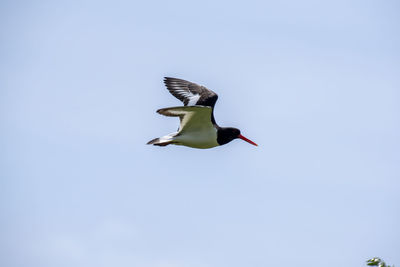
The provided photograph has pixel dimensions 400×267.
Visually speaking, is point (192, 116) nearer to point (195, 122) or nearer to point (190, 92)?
point (195, 122)

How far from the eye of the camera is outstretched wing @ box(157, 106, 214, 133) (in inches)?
448

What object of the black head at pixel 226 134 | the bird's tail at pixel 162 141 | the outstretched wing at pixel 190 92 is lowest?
the bird's tail at pixel 162 141

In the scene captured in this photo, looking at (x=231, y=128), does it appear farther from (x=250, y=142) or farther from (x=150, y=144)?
(x=150, y=144)

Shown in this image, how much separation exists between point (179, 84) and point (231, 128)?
6.86 feet

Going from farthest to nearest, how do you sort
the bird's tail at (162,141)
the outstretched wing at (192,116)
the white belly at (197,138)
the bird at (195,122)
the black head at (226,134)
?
the black head at (226,134)
the white belly at (197,138)
the bird's tail at (162,141)
the bird at (195,122)
the outstretched wing at (192,116)

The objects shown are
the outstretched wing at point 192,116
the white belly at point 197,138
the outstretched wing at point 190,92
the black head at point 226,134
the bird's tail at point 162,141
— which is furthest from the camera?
the outstretched wing at point 190,92

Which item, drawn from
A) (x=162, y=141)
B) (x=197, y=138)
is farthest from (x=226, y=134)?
(x=162, y=141)

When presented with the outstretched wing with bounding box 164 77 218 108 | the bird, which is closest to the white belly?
the bird

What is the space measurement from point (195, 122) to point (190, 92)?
2204mm

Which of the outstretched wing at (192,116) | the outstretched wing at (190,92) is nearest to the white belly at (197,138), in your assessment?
the outstretched wing at (192,116)

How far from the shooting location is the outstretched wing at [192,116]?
11370 mm

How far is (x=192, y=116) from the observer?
1224 centimetres

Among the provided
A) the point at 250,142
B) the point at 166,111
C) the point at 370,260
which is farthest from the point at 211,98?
the point at 370,260

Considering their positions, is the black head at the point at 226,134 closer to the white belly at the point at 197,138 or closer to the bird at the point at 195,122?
the bird at the point at 195,122
